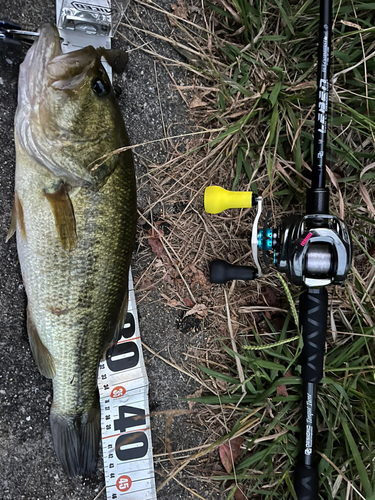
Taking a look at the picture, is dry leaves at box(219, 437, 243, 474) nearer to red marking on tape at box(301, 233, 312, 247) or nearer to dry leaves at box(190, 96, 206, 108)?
red marking on tape at box(301, 233, 312, 247)

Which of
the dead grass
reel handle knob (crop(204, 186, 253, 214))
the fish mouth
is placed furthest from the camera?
the dead grass

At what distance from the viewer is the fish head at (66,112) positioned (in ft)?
5.75

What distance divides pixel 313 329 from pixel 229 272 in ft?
1.87

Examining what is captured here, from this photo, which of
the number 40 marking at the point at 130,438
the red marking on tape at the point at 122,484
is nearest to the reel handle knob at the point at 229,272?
the number 40 marking at the point at 130,438

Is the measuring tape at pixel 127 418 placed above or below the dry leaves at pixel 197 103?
below

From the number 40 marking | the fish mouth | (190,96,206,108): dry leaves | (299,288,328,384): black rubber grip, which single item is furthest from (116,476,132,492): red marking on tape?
(190,96,206,108): dry leaves

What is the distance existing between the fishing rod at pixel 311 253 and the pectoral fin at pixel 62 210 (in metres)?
0.73

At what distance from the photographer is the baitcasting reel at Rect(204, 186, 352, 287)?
184cm

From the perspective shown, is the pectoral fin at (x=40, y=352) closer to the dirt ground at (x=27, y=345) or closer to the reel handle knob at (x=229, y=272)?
the dirt ground at (x=27, y=345)

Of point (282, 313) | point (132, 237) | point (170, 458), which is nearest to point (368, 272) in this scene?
point (282, 313)

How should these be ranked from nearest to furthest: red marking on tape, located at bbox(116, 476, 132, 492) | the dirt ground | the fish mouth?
1. the fish mouth
2. the dirt ground
3. red marking on tape, located at bbox(116, 476, 132, 492)

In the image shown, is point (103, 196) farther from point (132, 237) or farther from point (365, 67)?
point (365, 67)

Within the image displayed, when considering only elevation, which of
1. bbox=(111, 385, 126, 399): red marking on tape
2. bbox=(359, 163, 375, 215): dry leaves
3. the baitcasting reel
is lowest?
bbox=(111, 385, 126, 399): red marking on tape

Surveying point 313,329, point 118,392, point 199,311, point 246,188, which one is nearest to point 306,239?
point 313,329
